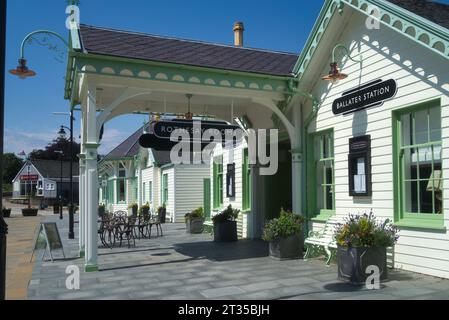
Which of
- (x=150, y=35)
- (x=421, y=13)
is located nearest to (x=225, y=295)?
(x=421, y=13)

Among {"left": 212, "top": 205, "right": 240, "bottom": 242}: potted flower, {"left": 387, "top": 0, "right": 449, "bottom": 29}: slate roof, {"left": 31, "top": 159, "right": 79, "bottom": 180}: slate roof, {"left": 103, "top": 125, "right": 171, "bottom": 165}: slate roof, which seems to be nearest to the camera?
{"left": 387, "top": 0, "right": 449, "bottom": 29}: slate roof

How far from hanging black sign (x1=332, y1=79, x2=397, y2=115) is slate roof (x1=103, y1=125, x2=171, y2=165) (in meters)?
16.6

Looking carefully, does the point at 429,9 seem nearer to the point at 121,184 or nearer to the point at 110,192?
the point at 121,184

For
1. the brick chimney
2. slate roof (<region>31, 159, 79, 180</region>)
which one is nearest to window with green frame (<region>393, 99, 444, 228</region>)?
the brick chimney

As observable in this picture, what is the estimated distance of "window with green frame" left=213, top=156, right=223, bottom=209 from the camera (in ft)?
56.5

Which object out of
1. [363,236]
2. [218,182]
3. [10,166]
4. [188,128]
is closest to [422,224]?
[363,236]

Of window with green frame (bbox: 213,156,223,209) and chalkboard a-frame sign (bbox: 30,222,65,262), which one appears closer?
chalkboard a-frame sign (bbox: 30,222,65,262)

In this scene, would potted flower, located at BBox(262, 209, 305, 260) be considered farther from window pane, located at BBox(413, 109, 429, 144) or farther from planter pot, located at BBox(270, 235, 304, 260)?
window pane, located at BBox(413, 109, 429, 144)

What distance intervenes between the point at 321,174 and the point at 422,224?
3.43 m

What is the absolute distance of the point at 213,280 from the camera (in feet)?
25.8

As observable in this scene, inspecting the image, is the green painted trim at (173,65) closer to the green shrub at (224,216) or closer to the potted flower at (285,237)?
the potted flower at (285,237)

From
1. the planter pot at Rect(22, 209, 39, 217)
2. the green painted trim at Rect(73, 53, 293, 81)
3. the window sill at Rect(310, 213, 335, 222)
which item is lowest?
the planter pot at Rect(22, 209, 39, 217)
